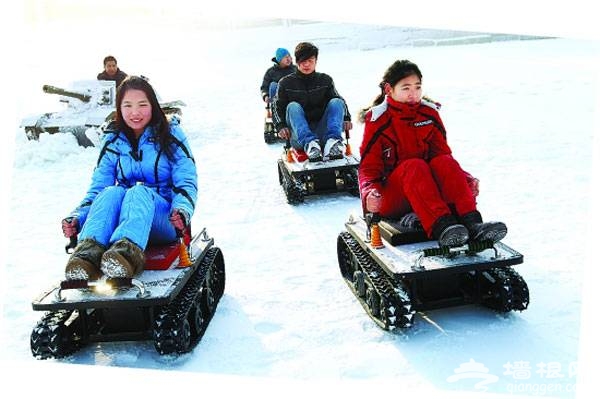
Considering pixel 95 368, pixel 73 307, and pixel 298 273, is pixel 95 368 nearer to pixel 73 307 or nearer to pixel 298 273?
pixel 73 307

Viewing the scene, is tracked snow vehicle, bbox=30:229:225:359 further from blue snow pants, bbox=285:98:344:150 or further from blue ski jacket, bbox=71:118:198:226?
blue snow pants, bbox=285:98:344:150

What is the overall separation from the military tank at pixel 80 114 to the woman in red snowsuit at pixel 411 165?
644 centimetres

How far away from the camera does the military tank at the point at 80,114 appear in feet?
32.9

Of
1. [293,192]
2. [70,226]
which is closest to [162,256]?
[70,226]

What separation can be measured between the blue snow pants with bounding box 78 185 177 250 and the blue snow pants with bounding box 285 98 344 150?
302 centimetres

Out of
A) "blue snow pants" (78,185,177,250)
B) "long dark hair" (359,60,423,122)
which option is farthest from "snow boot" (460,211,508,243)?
"blue snow pants" (78,185,177,250)

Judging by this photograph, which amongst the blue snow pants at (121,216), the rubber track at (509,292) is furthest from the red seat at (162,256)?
the rubber track at (509,292)

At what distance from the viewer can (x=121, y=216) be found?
375 centimetres

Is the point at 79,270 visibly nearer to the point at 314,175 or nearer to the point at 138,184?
the point at 138,184

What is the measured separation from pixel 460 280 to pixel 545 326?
22.6 inches

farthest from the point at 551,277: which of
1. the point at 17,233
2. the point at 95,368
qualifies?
the point at 17,233

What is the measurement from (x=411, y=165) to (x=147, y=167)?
1.66m

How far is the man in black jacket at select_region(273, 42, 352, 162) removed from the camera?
666 centimetres

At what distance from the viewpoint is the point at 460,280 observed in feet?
13.2
